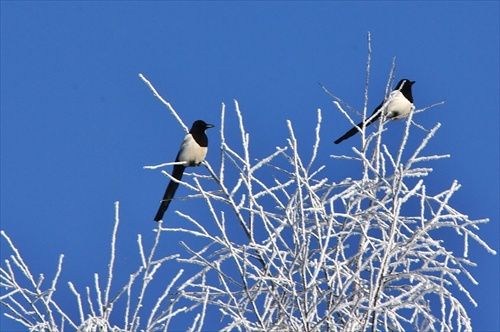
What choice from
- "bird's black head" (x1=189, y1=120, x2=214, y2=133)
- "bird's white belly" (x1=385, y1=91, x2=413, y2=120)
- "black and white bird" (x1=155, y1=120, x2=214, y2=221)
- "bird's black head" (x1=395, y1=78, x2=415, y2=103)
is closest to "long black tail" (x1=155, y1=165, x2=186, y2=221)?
"black and white bird" (x1=155, y1=120, x2=214, y2=221)

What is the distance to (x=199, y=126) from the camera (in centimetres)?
602

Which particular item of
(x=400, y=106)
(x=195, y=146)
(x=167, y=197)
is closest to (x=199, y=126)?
(x=195, y=146)

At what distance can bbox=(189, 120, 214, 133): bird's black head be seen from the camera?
6016 mm

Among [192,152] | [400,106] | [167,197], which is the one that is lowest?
[167,197]

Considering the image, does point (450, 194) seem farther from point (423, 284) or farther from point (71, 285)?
point (71, 285)

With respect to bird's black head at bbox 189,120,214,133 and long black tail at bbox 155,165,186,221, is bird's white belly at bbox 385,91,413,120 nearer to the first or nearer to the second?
bird's black head at bbox 189,120,214,133

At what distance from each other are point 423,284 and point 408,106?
3.80 meters

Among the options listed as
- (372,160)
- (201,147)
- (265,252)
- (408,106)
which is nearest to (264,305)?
(265,252)

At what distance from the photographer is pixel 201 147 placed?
5.93m

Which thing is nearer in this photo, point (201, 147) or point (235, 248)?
point (235, 248)

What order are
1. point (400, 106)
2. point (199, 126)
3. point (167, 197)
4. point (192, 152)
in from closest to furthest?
point (167, 197)
point (192, 152)
point (199, 126)
point (400, 106)

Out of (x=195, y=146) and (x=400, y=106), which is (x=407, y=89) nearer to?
(x=400, y=106)

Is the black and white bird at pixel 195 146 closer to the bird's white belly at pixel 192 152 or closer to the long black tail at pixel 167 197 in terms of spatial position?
the bird's white belly at pixel 192 152

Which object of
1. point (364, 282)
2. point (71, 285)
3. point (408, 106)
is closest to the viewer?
point (71, 285)
